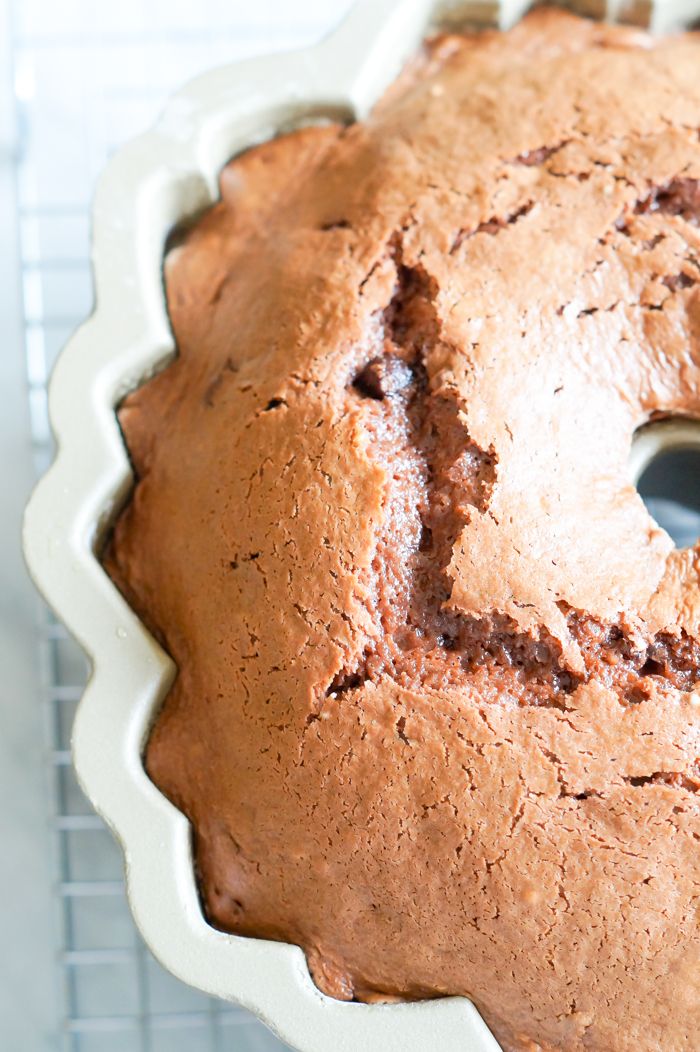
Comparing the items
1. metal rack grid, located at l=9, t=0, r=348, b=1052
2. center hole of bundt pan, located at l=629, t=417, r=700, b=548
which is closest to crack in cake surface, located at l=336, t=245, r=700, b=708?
center hole of bundt pan, located at l=629, t=417, r=700, b=548

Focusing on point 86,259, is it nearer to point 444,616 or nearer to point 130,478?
point 130,478

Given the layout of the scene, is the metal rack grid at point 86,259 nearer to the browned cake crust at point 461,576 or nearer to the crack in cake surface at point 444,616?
the browned cake crust at point 461,576

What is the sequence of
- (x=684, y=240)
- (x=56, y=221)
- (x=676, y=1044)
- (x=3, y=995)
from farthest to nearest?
(x=56, y=221)
(x=3, y=995)
(x=684, y=240)
(x=676, y=1044)

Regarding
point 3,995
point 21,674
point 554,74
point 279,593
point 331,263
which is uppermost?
point 554,74

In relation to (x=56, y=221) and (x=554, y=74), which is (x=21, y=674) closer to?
(x=56, y=221)

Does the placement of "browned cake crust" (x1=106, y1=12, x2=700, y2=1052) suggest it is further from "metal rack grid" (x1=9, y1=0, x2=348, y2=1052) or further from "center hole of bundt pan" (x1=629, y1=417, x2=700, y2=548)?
"metal rack grid" (x1=9, y1=0, x2=348, y2=1052)

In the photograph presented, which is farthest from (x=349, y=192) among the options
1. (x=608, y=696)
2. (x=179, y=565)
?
(x=608, y=696)
